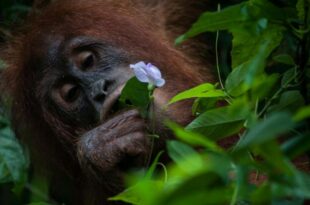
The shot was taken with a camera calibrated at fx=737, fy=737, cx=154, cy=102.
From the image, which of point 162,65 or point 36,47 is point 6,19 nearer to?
point 36,47

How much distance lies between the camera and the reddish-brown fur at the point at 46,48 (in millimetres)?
3625

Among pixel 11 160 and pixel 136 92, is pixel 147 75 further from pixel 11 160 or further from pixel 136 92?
pixel 11 160

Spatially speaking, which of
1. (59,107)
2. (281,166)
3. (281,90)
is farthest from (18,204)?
(281,166)

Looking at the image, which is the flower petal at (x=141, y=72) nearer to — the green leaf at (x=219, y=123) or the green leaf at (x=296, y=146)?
the green leaf at (x=219, y=123)

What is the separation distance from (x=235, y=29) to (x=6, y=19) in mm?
2620

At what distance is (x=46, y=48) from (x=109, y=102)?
70cm

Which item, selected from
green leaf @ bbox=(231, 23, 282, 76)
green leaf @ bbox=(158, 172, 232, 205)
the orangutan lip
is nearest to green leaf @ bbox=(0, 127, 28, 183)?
the orangutan lip

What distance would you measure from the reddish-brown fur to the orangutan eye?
115mm

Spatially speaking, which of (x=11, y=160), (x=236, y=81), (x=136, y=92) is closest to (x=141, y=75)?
(x=136, y=92)

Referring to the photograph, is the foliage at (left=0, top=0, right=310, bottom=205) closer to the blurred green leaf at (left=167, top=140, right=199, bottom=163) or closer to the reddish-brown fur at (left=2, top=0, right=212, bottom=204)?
the blurred green leaf at (left=167, top=140, right=199, bottom=163)

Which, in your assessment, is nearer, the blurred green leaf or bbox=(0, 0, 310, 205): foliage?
bbox=(0, 0, 310, 205): foliage

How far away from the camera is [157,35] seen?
4031mm

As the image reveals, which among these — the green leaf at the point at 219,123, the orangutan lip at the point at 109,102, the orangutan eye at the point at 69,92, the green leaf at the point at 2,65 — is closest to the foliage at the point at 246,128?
the green leaf at the point at 219,123

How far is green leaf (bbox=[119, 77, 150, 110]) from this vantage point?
8.21 ft
